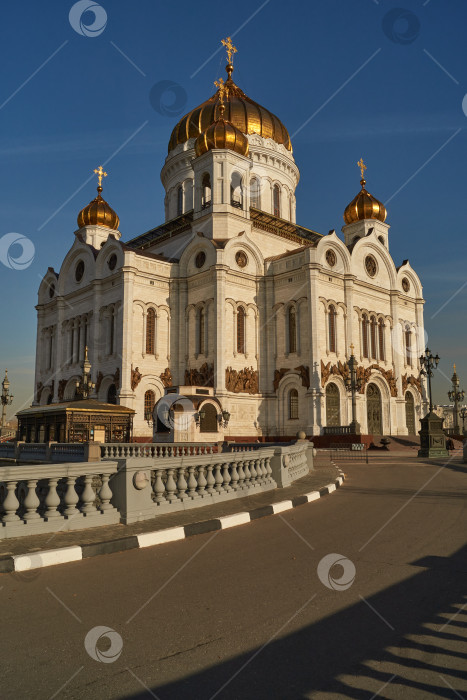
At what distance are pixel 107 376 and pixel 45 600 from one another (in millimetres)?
31808

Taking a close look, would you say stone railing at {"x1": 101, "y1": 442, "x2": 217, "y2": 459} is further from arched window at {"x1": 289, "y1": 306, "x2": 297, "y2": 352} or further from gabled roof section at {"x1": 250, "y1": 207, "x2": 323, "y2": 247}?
gabled roof section at {"x1": 250, "y1": 207, "x2": 323, "y2": 247}

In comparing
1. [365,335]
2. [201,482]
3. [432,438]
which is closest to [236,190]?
[365,335]

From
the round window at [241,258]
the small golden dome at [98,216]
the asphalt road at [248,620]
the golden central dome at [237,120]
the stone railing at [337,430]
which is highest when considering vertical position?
the golden central dome at [237,120]

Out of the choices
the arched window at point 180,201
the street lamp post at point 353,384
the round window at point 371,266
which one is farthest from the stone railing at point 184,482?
the arched window at point 180,201

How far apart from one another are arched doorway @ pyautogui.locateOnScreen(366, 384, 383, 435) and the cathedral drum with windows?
0.37ft

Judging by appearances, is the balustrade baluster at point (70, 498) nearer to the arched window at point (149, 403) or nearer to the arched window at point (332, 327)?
the arched window at point (149, 403)

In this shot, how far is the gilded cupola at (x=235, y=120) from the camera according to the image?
43.5 m

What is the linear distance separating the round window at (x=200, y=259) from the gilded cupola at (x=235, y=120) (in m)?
11.9

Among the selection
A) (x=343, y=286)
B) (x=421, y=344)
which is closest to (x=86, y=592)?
(x=343, y=286)

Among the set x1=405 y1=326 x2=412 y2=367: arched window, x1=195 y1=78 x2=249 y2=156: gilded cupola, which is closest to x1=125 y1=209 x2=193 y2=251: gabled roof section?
x1=195 y1=78 x2=249 y2=156: gilded cupola

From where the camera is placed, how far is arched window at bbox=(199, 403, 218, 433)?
3095 centimetres

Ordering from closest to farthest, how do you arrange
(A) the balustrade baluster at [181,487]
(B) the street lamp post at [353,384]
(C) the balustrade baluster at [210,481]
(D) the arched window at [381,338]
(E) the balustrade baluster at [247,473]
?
(A) the balustrade baluster at [181,487] → (C) the balustrade baluster at [210,481] → (E) the balustrade baluster at [247,473] → (B) the street lamp post at [353,384] → (D) the arched window at [381,338]

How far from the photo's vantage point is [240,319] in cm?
3597

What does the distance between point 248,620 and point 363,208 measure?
4303 centimetres
